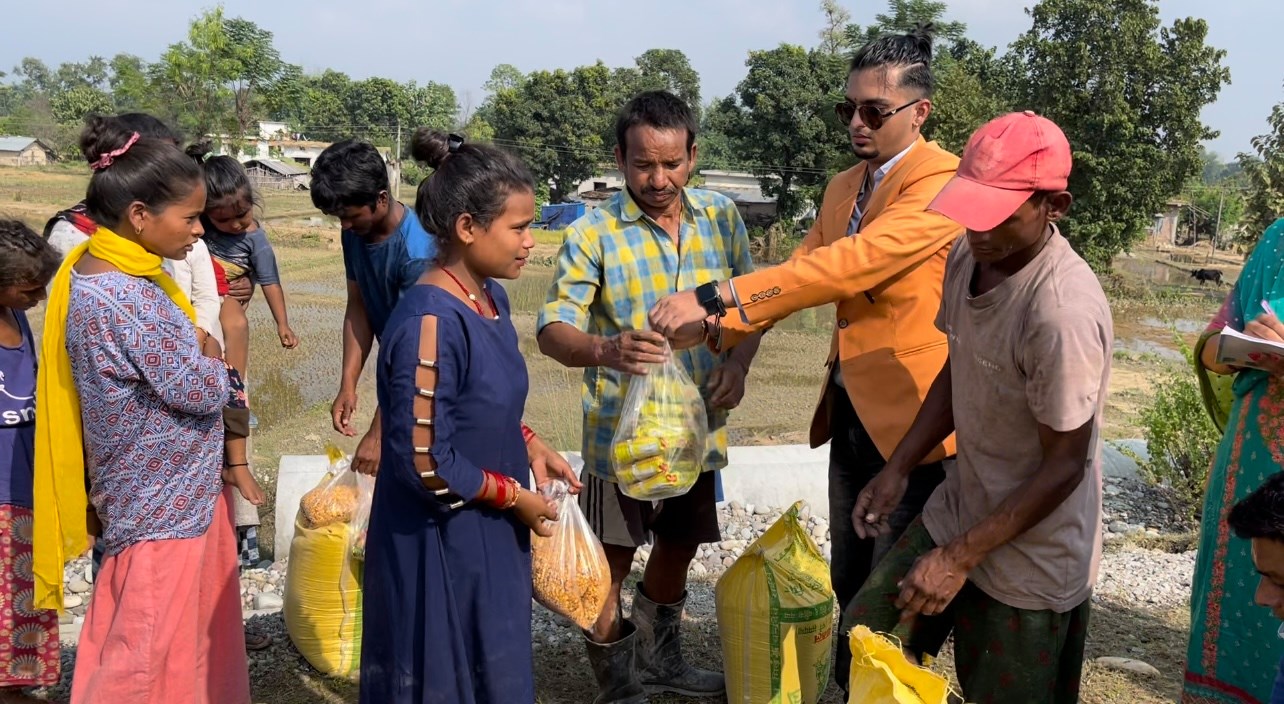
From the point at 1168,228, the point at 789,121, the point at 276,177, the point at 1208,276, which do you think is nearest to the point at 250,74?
the point at 276,177

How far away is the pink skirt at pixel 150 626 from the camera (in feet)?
8.39

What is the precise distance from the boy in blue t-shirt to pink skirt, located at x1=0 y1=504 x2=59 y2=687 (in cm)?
102

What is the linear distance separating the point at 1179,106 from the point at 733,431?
1839 cm

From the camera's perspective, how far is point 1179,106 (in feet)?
70.3

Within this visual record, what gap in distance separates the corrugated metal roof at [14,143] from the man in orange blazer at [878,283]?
60427mm

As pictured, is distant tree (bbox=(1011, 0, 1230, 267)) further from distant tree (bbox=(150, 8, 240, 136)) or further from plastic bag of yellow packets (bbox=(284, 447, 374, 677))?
distant tree (bbox=(150, 8, 240, 136))

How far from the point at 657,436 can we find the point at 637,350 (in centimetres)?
26

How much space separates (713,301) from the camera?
8.59 feet

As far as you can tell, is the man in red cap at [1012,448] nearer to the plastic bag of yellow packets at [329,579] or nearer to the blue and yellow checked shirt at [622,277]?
the blue and yellow checked shirt at [622,277]

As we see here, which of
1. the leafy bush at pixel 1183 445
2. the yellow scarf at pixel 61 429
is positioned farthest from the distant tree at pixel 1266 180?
the yellow scarf at pixel 61 429

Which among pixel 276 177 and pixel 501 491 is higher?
pixel 276 177

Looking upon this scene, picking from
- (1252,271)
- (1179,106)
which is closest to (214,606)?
(1252,271)

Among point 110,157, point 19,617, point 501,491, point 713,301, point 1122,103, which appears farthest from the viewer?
point 1122,103

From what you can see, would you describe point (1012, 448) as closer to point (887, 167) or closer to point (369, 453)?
point (887, 167)
